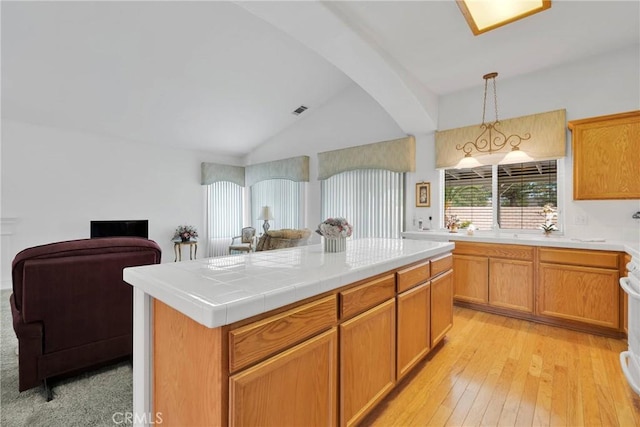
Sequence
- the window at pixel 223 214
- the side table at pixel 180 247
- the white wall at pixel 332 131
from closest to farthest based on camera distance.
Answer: the white wall at pixel 332 131 < the side table at pixel 180 247 < the window at pixel 223 214

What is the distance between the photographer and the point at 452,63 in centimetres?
345

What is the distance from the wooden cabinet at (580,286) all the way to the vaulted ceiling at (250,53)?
2.17 m

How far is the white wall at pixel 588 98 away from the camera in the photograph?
306cm

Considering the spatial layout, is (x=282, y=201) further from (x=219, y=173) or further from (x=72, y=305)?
(x=72, y=305)

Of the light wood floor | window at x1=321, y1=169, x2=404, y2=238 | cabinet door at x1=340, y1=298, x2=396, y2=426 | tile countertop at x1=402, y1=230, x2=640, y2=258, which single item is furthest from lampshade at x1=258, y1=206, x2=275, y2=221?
cabinet door at x1=340, y1=298, x2=396, y2=426

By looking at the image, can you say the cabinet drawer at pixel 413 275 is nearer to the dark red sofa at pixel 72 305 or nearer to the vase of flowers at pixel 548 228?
the dark red sofa at pixel 72 305

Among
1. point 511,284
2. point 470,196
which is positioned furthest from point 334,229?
point 470,196

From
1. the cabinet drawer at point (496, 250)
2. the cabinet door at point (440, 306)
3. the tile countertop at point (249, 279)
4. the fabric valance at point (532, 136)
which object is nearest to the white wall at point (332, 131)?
the fabric valance at point (532, 136)

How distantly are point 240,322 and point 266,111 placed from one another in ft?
17.1

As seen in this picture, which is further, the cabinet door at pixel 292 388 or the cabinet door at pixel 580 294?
the cabinet door at pixel 580 294

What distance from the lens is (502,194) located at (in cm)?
385

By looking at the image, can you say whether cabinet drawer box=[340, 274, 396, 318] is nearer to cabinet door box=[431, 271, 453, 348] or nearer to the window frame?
cabinet door box=[431, 271, 453, 348]

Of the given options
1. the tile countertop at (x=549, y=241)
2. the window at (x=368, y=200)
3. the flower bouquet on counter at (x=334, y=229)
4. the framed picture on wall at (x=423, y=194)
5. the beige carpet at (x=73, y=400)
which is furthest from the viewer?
the window at (x=368, y=200)

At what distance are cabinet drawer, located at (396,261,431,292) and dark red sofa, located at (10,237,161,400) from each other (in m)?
1.73
